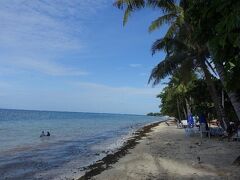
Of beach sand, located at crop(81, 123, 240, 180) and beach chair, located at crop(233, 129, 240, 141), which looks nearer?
beach sand, located at crop(81, 123, 240, 180)

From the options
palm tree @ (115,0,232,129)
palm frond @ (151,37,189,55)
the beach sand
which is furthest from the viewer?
palm frond @ (151,37,189,55)

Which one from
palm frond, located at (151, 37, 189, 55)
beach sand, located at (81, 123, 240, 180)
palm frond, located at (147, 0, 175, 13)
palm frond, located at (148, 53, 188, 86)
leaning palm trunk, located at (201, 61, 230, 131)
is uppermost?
palm frond, located at (147, 0, 175, 13)

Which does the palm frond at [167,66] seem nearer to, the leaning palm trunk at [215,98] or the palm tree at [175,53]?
the palm tree at [175,53]

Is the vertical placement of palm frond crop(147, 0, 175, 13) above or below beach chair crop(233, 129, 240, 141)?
above

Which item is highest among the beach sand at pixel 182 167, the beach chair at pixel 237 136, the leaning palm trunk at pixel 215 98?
the leaning palm trunk at pixel 215 98

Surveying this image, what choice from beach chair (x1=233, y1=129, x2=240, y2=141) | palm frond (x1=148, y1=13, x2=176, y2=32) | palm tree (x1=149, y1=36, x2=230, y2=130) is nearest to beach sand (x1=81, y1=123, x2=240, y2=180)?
beach chair (x1=233, y1=129, x2=240, y2=141)

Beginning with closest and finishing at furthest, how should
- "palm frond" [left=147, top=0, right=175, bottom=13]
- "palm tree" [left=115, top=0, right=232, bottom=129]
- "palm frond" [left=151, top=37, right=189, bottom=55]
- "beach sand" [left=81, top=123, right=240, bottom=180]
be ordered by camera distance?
"beach sand" [left=81, top=123, right=240, bottom=180], "palm frond" [left=147, top=0, right=175, bottom=13], "palm tree" [left=115, top=0, right=232, bottom=129], "palm frond" [left=151, top=37, right=189, bottom=55]

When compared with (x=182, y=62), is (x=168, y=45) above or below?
above

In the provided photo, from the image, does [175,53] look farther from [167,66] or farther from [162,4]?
[162,4]

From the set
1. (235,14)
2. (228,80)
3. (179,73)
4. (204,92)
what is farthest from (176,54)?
(235,14)

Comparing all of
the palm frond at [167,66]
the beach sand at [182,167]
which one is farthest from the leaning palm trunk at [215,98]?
the beach sand at [182,167]

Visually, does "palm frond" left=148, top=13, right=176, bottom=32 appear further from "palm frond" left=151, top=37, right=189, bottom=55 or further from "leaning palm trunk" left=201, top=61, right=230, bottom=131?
"leaning palm trunk" left=201, top=61, right=230, bottom=131

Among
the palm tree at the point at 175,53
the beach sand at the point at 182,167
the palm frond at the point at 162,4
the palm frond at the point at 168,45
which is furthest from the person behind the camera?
the palm frond at the point at 168,45

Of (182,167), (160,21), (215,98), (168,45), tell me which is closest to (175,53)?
(168,45)
